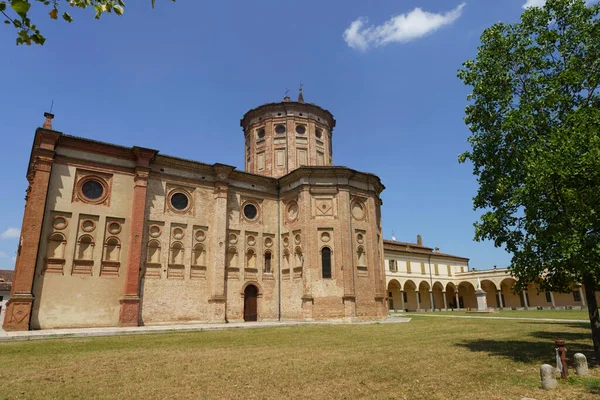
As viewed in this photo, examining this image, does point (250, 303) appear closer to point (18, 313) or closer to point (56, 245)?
point (56, 245)

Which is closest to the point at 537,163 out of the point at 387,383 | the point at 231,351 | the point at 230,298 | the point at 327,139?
the point at 387,383

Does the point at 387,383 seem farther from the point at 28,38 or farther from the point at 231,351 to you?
the point at 28,38

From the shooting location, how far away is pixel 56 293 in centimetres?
1970

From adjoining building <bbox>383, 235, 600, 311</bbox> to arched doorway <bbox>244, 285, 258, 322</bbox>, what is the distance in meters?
24.8

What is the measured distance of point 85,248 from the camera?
21172 millimetres

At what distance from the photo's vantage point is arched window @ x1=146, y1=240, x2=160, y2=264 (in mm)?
23044

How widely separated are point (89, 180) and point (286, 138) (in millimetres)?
16034

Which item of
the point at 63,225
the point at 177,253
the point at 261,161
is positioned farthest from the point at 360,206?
the point at 63,225

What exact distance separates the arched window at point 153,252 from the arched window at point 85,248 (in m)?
3.15

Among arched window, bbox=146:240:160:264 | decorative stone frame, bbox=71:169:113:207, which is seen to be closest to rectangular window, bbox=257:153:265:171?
arched window, bbox=146:240:160:264

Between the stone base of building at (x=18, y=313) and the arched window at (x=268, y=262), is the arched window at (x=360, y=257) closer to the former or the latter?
the arched window at (x=268, y=262)

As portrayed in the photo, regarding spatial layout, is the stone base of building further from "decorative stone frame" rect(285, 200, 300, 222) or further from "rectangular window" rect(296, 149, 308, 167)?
"rectangular window" rect(296, 149, 308, 167)

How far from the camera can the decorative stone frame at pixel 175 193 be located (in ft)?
80.5

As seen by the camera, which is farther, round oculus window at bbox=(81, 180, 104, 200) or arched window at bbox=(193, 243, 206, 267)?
arched window at bbox=(193, 243, 206, 267)
